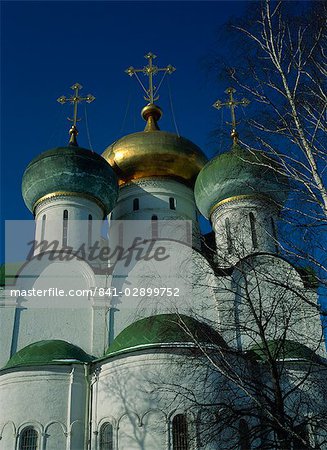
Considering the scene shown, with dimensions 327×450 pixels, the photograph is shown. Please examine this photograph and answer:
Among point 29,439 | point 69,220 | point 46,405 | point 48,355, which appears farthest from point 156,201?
point 29,439

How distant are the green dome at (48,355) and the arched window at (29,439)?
3.55ft

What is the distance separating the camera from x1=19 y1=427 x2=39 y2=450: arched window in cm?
941

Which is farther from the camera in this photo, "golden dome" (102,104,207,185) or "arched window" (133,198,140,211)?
"golden dome" (102,104,207,185)

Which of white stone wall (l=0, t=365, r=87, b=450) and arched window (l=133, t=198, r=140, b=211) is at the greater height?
arched window (l=133, t=198, r=140, b=211)

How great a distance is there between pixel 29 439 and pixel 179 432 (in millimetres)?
2528

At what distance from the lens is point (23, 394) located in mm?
9789

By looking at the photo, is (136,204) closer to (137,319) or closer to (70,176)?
(70,176)

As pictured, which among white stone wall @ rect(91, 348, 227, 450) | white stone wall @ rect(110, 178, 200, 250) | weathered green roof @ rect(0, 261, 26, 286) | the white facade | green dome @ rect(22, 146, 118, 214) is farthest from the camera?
white stone wall @ rect(110, 178, 200, 250)

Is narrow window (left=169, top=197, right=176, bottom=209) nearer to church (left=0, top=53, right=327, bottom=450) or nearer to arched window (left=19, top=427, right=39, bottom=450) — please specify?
church (left=0, top=53, right=327, bottom=450)

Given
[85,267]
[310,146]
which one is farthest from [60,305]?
[310,146]

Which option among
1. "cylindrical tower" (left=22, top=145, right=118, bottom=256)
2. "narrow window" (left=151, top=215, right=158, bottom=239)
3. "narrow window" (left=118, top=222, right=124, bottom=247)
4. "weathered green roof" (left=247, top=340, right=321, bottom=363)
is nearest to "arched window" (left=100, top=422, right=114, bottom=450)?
"weathered green roof" (left=247, top=340, right=321, bottom=363)

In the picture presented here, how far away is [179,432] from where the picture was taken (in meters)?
8.87

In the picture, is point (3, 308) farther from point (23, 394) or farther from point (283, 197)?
point (283, 197)

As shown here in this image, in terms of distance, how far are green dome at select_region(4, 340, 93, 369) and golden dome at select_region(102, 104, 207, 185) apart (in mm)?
5836
